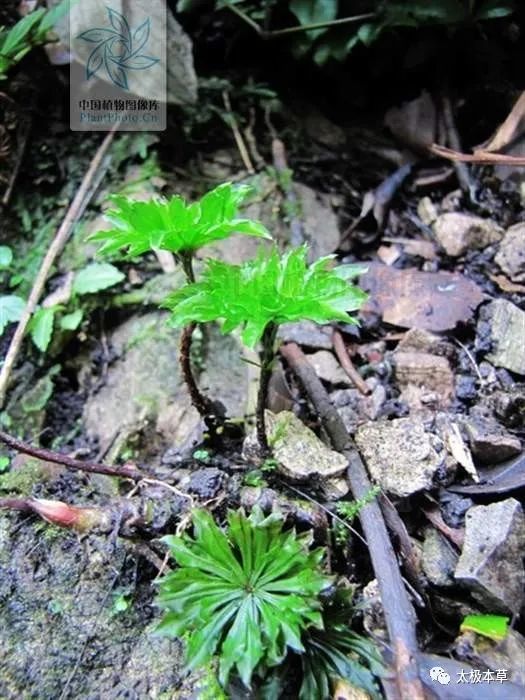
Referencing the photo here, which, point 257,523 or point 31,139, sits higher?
point 31,139

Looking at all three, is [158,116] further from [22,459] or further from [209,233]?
[22,459]

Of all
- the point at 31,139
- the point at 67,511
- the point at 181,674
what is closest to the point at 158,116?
the point at 31,139

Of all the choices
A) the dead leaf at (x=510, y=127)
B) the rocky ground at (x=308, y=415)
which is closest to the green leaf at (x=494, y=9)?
the dead leaf at (x=510, y=127)

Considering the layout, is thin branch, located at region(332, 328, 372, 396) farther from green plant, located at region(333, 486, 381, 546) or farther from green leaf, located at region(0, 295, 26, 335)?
green leaf, located at region(0, 295, 26, 335)

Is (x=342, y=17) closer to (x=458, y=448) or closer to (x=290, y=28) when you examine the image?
(x=290, y=28)

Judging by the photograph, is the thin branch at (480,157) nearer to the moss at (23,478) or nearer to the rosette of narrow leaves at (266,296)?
the rosette of narrow leaves at (266,296)

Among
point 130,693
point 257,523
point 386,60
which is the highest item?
point 386,60

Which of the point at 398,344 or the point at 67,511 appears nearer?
the point at 67,511
